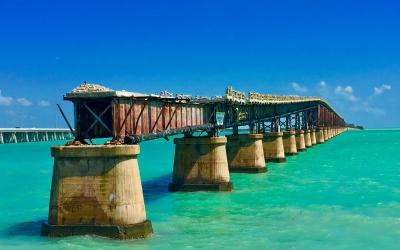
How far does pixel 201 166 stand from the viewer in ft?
131

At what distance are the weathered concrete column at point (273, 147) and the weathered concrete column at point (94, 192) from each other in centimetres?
4929

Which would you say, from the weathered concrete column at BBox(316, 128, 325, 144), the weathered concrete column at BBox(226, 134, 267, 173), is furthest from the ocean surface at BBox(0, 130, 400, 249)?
the weathered concrete column at BBox(316, 128, 325, 144)

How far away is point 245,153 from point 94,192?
35937 mm

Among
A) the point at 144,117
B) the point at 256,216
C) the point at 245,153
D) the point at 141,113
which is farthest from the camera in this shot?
the point at 245,153

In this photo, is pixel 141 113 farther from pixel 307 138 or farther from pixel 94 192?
pixel 307 138

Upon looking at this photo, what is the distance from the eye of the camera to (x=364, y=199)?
121ft

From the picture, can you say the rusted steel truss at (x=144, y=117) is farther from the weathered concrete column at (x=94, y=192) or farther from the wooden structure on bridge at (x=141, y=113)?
the weathered concrete column at (x=94, y=192)

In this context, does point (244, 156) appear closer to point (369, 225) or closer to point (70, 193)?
point (369, 225)

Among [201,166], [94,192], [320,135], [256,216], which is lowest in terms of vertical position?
[256,216]

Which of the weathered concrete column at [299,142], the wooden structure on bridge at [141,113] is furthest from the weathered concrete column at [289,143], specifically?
the wooden structure on bridge at [141,113]

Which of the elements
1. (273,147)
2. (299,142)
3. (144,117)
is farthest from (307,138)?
→ (144,117)

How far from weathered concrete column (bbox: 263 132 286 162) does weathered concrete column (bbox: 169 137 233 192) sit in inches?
1201

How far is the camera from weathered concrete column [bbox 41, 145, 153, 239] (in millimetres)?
21938

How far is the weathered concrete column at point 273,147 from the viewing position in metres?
70.1
